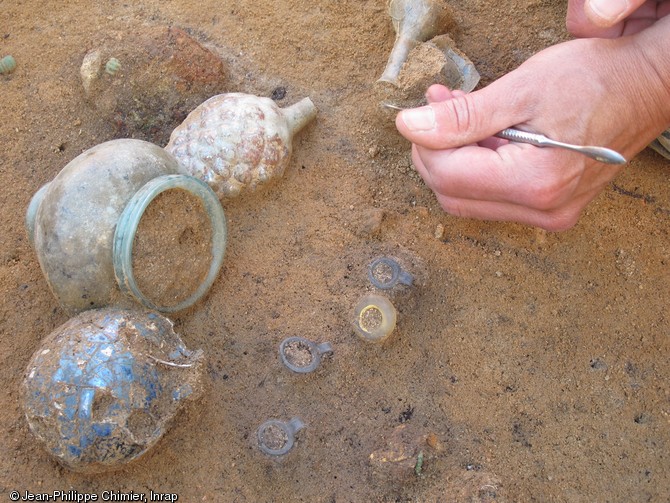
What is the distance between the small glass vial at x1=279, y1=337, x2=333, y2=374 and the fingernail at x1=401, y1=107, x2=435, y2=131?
0.77m

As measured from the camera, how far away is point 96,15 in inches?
120

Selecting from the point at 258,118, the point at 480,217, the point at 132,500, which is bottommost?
the point at 132,500

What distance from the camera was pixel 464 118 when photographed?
2.08 metres

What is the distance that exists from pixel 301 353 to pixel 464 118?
0.93 meters

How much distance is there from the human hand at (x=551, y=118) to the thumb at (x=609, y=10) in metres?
0.21

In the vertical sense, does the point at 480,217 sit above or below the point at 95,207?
below

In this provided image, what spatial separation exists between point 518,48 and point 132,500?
2.22m

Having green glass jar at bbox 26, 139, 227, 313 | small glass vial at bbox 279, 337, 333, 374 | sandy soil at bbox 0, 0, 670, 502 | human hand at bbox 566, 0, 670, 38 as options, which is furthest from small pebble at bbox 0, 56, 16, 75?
human hand at bbox 566, 0, 670, 38

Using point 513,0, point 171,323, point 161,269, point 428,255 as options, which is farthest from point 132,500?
point 513,0

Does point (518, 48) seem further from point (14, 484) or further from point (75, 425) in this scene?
point (14, 484)

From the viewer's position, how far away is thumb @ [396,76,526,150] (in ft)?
6.74

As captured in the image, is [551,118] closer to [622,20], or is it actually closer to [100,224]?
[622,20]

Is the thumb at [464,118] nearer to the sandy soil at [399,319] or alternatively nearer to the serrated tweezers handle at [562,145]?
the serrated tweezers handle at [562,145]

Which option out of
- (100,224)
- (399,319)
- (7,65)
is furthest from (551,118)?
(7,65)
